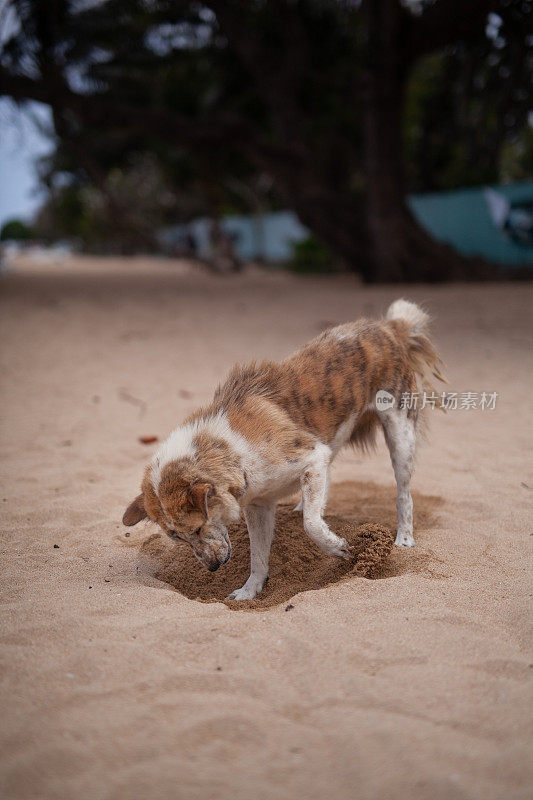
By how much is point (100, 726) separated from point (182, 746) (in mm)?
357

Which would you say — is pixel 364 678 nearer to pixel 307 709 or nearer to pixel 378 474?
pixel 307 709

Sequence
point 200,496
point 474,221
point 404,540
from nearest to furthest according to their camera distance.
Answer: point 200,496 < point 404,540 < point 474,221

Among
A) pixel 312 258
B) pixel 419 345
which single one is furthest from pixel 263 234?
pixel 419 345

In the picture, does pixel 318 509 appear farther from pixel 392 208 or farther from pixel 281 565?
pixel 392 208

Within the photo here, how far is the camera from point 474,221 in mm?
20672

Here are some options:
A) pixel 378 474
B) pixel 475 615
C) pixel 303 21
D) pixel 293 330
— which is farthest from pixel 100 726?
pixel 303 21

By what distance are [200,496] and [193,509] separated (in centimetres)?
11

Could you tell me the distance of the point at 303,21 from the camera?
19500 mm

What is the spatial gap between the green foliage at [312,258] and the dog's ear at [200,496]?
73.7 ft

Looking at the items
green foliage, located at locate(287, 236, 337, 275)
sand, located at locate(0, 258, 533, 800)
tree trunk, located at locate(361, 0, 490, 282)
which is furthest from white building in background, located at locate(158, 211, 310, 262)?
sand, located at locate(0, 258, 533, 800)

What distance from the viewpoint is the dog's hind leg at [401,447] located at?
4316 mm

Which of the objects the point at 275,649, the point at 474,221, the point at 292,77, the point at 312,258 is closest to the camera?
the point at 275,649

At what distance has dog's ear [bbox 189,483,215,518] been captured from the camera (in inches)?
127

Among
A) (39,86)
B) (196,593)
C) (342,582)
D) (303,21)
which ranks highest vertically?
(303,21)
